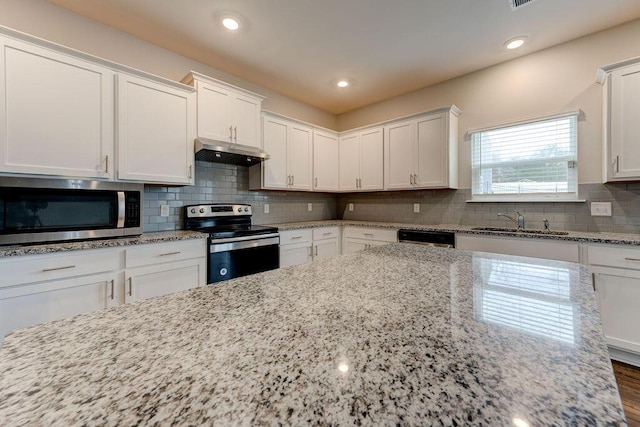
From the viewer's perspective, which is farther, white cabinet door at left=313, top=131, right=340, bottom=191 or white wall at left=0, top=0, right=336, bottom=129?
white cabinet door at left=313, top=131, right=340, bottom=191

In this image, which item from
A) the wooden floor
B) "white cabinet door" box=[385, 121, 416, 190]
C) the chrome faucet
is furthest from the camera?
"white cabinet door" box=[385, 121, 416, 190]

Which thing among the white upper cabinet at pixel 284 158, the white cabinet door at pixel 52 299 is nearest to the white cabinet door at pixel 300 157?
the white upper cabinet at pixel 284 158

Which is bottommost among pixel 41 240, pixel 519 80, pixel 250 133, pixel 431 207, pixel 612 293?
pixel 612 293

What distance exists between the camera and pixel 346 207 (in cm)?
459

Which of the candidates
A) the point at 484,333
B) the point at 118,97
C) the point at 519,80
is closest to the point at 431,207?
the point at 519,80

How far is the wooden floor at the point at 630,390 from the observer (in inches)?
62.3

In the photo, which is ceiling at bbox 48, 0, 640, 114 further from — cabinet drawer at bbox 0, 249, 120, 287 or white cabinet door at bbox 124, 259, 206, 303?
white cabinet door at bbox 124, 259, 206, 303

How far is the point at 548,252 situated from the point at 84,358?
2925 millimetres

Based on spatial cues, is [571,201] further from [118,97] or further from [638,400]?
[118,97]

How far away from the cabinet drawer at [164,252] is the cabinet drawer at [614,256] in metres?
3.11

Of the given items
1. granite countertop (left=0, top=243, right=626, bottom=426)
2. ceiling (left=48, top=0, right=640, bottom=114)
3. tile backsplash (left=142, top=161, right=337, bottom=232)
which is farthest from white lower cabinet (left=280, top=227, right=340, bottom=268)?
granite countertop (left=0, top=243, right=626, bottom=426)

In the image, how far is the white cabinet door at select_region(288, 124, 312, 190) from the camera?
11.7ft

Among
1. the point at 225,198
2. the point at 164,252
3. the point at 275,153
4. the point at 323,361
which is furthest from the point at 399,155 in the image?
the point at 323,361

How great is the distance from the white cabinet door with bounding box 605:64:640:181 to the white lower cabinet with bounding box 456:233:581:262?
0.69 metres
